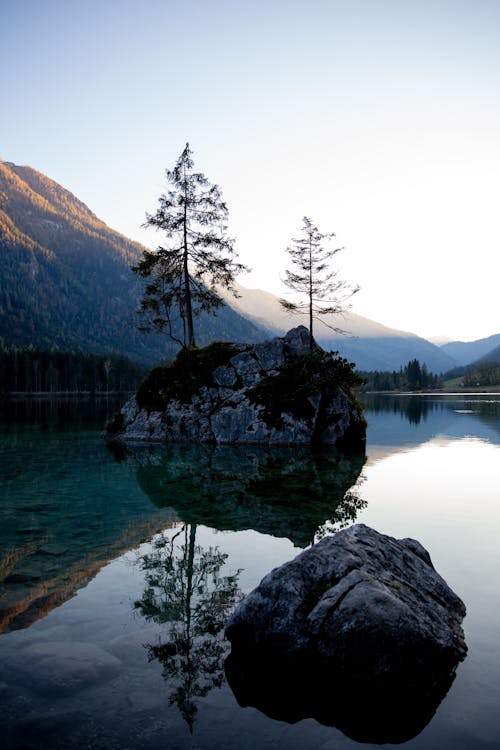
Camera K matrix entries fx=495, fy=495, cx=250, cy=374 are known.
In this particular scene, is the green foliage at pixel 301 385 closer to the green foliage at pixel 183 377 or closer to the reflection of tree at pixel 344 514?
the green foliage at pixel 183 377

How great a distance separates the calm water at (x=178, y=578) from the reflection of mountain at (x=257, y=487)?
0.10 metres

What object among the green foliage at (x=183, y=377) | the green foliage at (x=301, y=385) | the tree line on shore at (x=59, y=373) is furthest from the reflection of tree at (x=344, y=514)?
the tree line on shore at (x=59, y=373)

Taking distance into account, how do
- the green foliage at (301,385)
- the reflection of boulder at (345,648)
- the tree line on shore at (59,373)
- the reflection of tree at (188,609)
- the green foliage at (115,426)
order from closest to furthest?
the reflection of boulder at (345,648)
the reflection of tree at (188,609)
the green foliage at (301,385)
the green foliage at (115,426)
the tree line on shore at (59,373)

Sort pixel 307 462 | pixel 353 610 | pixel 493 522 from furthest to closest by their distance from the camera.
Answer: pixel 307 462
pixel 493 522
pixel 353 610

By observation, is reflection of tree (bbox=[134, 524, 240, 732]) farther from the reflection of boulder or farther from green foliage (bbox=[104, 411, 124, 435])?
green foliage (bbox=[104, 411, 124, 435])

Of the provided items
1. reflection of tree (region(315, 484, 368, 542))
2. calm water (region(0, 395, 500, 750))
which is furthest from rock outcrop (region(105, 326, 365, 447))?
reflection of tree (region(315, 484, 368, 542))

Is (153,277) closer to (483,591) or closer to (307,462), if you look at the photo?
(307,462)

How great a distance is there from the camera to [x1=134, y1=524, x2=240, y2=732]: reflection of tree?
6.37 m

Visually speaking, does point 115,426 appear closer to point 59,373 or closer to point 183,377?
point 183,377

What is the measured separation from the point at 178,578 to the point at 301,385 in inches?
941

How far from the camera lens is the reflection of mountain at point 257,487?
13.8 metres

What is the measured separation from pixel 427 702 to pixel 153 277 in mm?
40136

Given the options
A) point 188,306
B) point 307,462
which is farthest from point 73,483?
point 188,306

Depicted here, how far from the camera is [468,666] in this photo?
21.9ft
